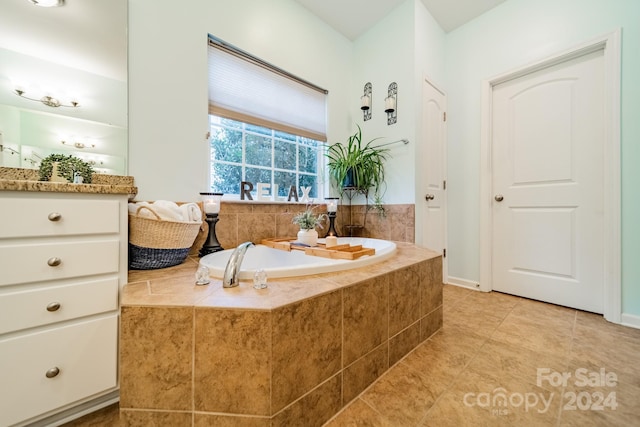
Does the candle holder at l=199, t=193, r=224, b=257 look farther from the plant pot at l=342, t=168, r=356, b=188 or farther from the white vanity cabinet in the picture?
the plant pot at l=342, t=168, r=356, b=188

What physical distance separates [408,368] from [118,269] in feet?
4.53

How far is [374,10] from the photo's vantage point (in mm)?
2283

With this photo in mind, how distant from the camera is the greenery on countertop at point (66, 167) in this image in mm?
1085

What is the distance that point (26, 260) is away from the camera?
796mm

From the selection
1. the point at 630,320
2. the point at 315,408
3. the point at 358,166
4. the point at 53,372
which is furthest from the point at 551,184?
the point at 53,372

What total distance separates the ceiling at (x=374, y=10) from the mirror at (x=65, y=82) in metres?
1.66

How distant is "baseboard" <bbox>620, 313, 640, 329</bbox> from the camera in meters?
1.57

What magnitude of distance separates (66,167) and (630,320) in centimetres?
345

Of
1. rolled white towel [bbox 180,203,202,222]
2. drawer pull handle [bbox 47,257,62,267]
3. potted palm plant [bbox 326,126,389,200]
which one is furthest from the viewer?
potted palm plant [bbox 326,126,389,200]

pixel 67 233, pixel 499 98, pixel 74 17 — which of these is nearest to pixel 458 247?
pixel 499 98

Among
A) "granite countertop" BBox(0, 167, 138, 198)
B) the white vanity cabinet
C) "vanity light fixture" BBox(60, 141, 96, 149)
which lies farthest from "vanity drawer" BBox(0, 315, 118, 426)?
"vanity light fixture" BBox(60, 141, 96, 149)

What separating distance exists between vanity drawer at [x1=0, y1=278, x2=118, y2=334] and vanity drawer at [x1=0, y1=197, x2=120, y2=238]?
0.65ft

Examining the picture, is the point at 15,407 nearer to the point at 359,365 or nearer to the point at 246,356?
the point at 246,356

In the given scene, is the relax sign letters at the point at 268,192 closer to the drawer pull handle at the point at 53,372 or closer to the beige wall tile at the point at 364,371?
the drawer pull handle at the point at 53,372
